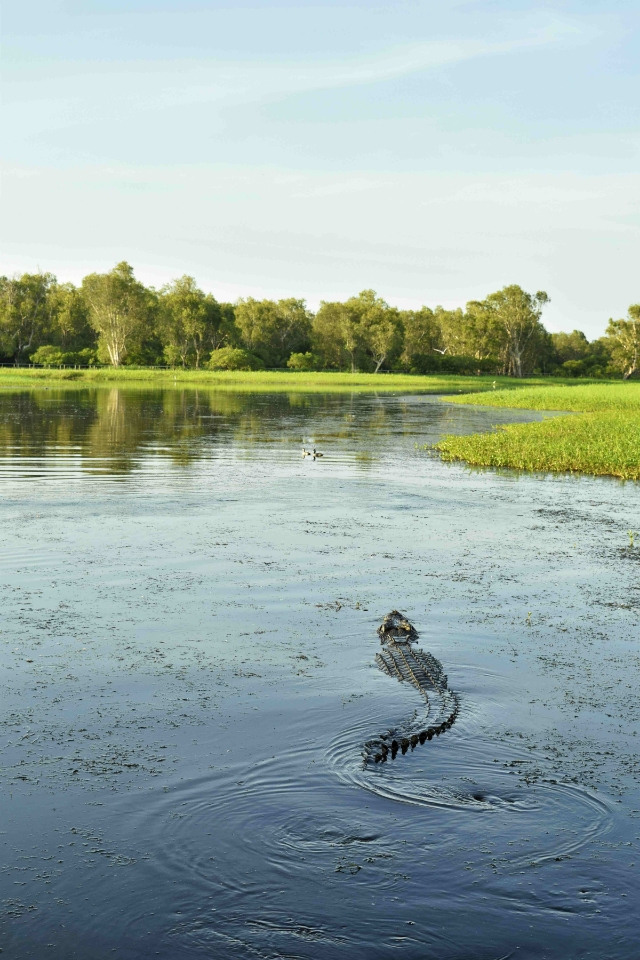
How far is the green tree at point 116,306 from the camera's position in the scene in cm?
14588

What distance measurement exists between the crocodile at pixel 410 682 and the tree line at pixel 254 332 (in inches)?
5373

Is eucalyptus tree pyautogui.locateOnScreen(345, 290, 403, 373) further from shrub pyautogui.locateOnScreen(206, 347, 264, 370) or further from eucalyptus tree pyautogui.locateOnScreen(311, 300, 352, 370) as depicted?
shrub pyautogui.locateOnScreen(206, 347, 264, 370)

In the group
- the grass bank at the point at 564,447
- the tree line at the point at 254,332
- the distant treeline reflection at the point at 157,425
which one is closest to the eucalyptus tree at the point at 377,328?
the tree line at the point at 254,332

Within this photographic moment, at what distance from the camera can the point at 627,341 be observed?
16075 centimetres

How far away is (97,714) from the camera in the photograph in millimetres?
9797

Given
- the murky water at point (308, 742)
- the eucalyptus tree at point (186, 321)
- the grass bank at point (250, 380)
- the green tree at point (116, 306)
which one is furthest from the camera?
the eucalyptus tree at point (186, 321)

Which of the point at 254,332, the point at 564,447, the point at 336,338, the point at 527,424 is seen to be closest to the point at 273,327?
the point at 254,332

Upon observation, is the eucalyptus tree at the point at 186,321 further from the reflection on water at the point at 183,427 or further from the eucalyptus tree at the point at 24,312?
the reflection on water at the point at 183,427

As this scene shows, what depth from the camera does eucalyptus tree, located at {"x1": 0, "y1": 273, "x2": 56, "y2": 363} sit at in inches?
5723

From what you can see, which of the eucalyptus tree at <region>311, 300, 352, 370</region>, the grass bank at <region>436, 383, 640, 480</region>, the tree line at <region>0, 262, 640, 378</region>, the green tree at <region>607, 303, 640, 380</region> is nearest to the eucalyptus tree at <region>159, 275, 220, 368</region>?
the tree line at <region>0, 262, 640, 378</region>

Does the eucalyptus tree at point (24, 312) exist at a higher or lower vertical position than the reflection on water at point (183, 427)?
higher

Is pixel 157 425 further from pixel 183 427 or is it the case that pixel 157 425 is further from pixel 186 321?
pixel 186 321

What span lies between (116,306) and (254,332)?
25.3 m

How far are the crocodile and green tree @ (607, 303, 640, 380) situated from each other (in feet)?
522
